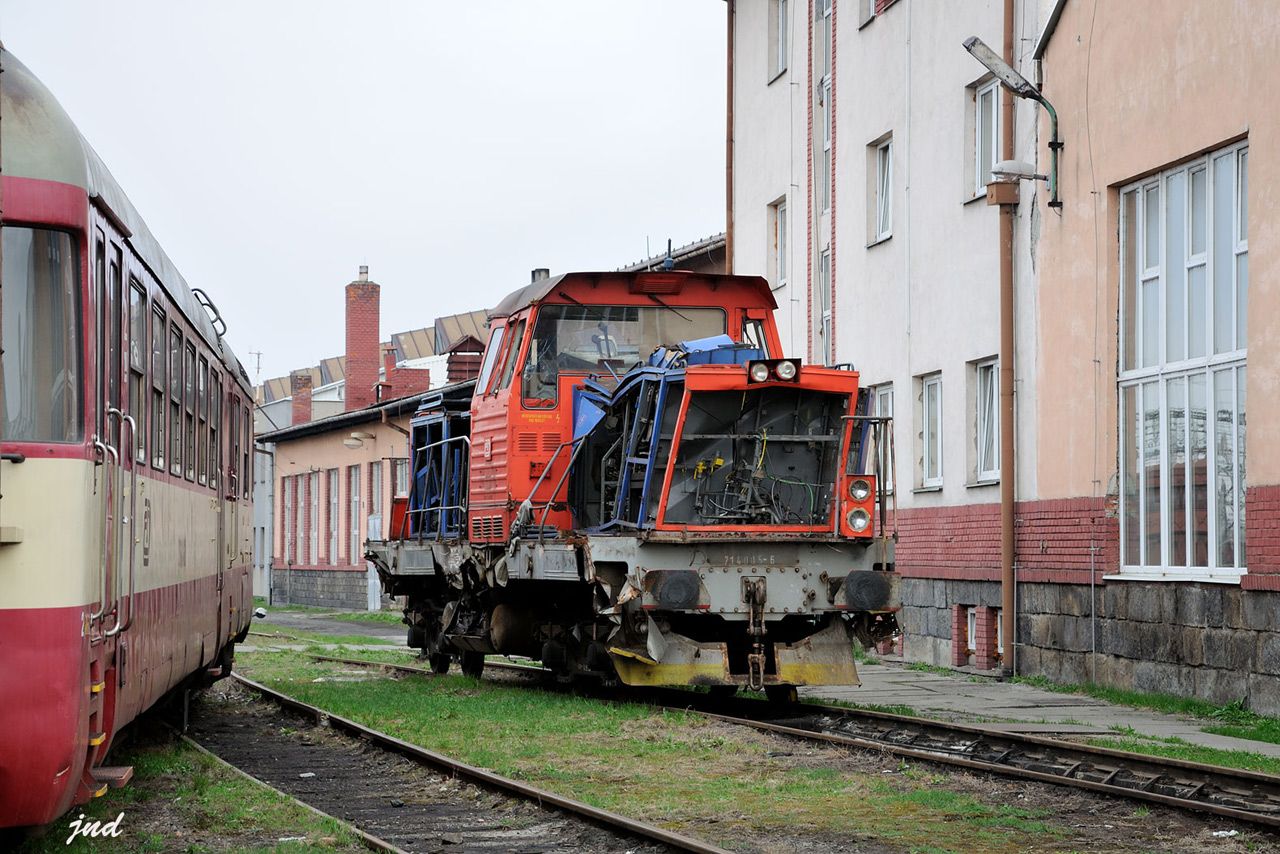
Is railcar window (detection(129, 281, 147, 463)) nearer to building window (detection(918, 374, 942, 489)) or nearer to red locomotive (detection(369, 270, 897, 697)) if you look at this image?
red locomotive (detection(369, 270, 897, 697))

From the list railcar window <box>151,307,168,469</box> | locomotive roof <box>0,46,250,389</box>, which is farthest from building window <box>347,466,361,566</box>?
locomotive roof <box>0,46,250,389</box>

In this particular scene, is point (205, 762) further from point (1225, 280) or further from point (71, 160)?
point (1225, 280)

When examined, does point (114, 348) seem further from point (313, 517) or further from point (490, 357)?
point (313, 517)

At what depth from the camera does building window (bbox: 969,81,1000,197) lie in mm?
20250

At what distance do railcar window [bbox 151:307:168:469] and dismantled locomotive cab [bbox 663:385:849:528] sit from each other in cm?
531

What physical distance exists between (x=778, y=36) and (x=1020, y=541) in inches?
441

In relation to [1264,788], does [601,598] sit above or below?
above

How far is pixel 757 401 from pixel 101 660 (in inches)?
311

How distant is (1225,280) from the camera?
15.2m

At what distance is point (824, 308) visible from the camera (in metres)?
25.3

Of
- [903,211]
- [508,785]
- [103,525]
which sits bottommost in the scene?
[508,785]

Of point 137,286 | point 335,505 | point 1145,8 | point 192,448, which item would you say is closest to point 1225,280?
point 1145,8

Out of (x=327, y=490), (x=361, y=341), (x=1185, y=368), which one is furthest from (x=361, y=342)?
(x=1185, y=368)

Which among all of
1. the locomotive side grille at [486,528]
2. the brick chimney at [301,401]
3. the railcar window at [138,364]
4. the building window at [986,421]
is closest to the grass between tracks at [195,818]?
the railcar window at [138,364]
